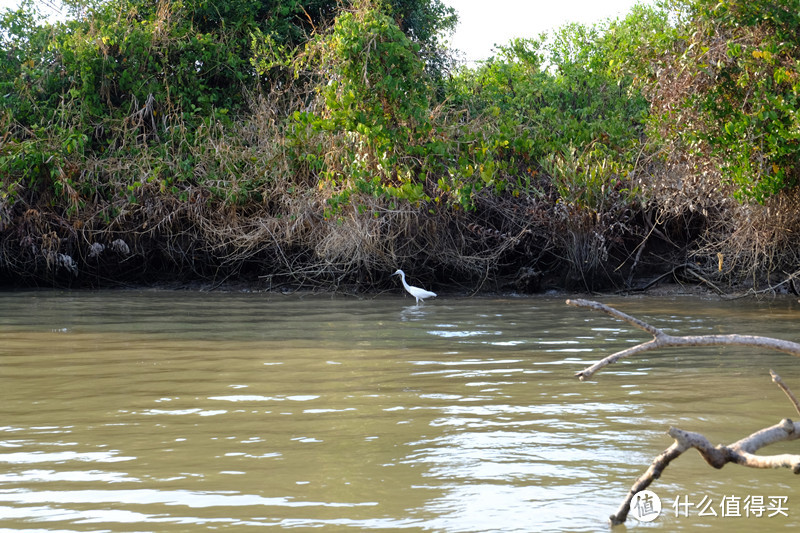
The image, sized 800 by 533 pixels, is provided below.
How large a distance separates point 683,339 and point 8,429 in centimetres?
408

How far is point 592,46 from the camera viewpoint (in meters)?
35.4

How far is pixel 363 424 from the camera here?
5500 mm

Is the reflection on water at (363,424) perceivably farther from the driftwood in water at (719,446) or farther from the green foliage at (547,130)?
the green foliage at (547,130)

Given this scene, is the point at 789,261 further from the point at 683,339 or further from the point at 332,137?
the point at 683,339

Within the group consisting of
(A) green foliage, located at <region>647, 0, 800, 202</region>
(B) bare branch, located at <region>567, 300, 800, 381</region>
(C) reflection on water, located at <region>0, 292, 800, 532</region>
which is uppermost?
(A) green foliage, located at <region>647, 0, 800, 202</region>

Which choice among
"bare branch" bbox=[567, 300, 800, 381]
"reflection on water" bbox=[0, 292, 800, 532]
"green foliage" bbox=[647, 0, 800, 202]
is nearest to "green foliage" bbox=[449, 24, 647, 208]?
"green foliage" bbox=[647, 0, 800, 202]

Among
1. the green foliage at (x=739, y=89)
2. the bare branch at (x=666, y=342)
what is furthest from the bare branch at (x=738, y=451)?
the green foliage at (x=739, y=89)

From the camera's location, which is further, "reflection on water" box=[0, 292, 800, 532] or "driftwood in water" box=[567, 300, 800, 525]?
"reflection on water" box=[0, 292, 800, 532]

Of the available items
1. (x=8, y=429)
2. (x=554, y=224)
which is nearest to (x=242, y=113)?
(x=554, y=224)

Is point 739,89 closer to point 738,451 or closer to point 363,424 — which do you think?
point 363,424

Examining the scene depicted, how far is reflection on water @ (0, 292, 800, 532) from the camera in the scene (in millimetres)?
3916

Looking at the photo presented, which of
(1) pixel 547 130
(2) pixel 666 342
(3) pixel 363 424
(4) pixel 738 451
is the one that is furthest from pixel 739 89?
(4) pixel 738 451

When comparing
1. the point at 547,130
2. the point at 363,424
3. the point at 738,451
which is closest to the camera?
the point at 738,451

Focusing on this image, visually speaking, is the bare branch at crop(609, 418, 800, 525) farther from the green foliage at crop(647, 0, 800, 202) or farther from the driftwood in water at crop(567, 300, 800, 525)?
the green foliage at crop(647, 0, 800, 202)
